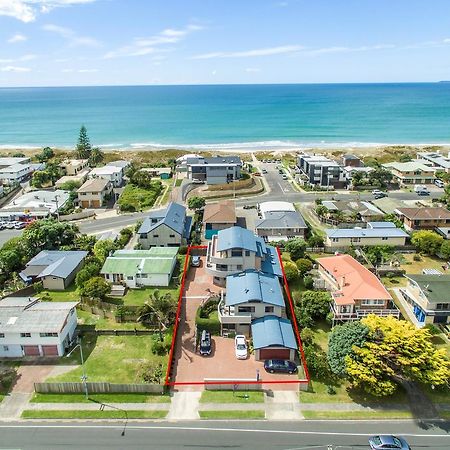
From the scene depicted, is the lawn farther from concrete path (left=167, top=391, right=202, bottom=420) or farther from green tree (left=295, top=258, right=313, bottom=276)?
green tree (left=295, top=258, right=313, bottom=276)

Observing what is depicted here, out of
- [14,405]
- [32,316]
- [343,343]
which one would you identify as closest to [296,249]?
[343,343]

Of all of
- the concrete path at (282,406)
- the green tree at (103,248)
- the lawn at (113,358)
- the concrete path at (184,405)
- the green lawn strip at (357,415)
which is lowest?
the green lawn strip at (357,415)

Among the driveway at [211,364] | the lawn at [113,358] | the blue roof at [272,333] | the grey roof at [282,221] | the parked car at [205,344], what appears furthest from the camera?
the grey roof at [282,221]

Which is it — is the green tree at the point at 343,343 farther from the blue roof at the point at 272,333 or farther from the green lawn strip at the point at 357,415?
the blue roof at the point at 272,333

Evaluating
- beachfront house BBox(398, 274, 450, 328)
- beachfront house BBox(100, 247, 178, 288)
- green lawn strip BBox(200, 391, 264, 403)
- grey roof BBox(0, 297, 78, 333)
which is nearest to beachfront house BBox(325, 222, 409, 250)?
beachfront house BBox(398, 274, 450, 328)

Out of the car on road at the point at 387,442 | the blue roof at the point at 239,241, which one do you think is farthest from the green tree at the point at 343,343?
the blue roof at the point at 239,241

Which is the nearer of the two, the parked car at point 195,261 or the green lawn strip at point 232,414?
the green lawn strip at point 232,414

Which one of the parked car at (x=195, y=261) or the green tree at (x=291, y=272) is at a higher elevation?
the green tree at (x=291, y=272)
